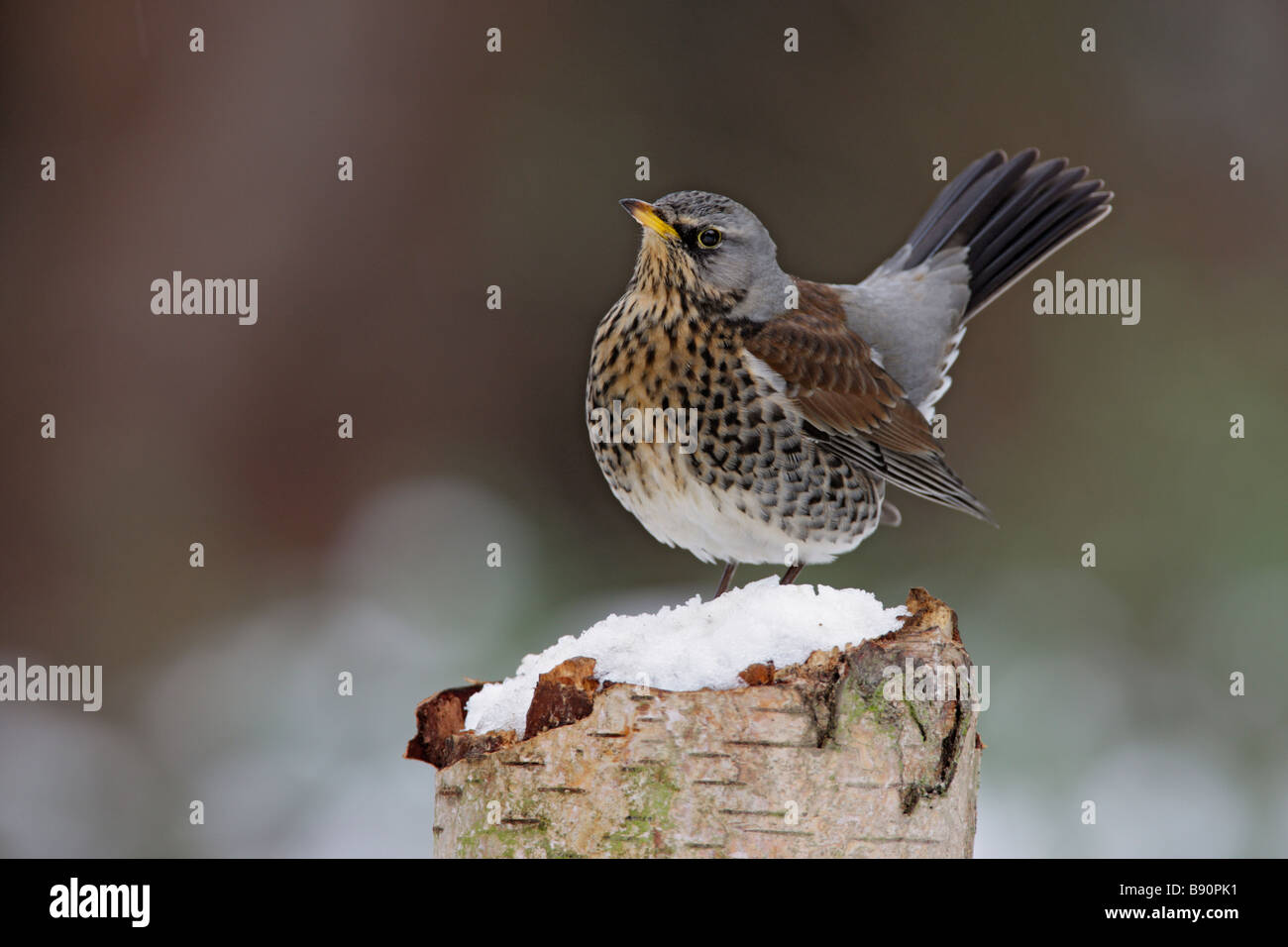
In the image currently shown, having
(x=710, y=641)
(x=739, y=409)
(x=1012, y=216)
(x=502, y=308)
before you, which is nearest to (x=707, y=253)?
(x=739, y=409)

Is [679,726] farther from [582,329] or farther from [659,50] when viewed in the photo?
[659,50]

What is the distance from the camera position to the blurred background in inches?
206

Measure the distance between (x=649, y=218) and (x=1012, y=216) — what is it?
1759 mm

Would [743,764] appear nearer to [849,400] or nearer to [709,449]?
[709,449]

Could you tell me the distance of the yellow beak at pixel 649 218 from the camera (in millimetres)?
3225

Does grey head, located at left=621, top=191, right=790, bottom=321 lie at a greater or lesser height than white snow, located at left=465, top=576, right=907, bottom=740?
greater

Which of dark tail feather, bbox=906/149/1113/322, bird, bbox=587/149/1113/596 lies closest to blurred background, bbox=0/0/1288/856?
dark tail feather, bbox=906/149/1113/322

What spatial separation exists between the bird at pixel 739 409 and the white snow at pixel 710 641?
0.80 metres

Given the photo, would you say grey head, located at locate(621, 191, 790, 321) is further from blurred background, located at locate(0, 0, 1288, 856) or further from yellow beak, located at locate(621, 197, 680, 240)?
blurred background, located at locate(0, 0, 1288, 856)

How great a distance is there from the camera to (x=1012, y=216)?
4.43 m

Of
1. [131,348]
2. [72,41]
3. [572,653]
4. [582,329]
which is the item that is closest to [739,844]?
[572,653]

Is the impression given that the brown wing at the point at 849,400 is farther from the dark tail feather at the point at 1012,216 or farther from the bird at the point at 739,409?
the dark tail feather at the point at 1012,216

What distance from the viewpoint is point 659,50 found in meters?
5.84

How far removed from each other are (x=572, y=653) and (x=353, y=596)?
301 centimetres
